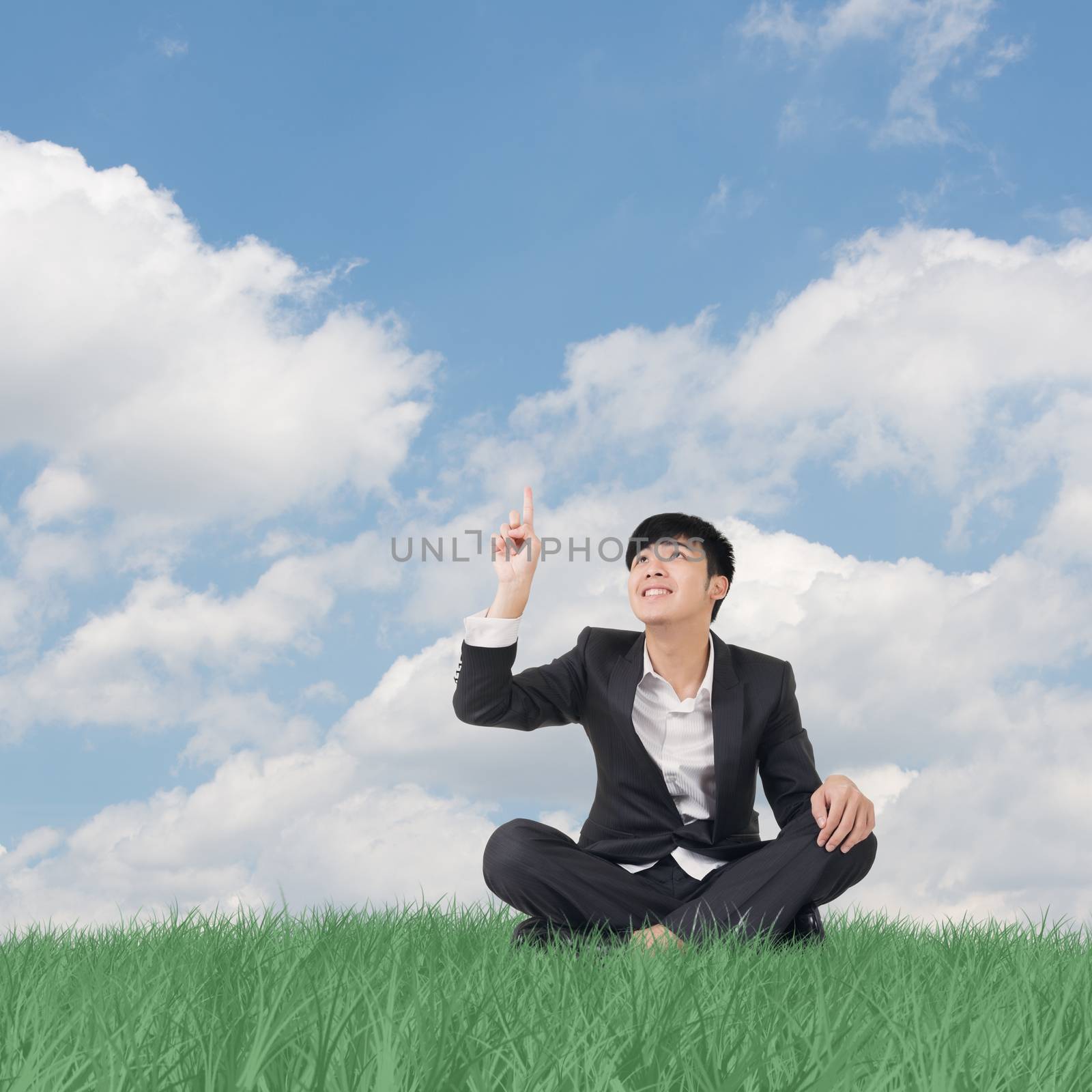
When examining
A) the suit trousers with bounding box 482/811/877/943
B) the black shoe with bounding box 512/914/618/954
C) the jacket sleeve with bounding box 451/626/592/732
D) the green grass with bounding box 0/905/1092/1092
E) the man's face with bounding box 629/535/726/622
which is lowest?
the green grass with bounding box 0/905/1092/1092

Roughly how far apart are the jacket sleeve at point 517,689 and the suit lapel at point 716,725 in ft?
0.64

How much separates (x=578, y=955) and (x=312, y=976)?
3.74 ft

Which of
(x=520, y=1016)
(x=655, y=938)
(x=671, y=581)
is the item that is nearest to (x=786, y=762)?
(x=671, y=581)

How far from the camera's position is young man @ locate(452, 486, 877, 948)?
4.27 meters

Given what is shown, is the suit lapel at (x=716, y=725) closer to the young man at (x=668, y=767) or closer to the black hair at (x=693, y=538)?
the young man at (x=668, y=767)

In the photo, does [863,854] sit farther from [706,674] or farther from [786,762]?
[706,674]

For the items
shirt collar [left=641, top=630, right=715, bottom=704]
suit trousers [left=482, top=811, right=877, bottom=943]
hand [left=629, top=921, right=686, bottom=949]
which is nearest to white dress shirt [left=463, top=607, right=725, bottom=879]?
shirt collar [left=641, top=630, right=715, bottom=704]

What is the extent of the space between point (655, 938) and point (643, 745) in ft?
2.76

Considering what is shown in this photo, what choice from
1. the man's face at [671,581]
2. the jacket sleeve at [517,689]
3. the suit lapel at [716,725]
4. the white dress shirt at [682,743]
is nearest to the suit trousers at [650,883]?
the white dress shirt at [682,743]

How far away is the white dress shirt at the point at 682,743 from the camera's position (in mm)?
4539

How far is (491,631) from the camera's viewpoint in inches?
168

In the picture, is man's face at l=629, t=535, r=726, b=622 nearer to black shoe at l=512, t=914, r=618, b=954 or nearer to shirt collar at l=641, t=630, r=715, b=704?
shirt collar at l=641, t=630, r=715, b=704

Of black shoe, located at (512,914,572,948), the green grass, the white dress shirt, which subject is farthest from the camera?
the white dress shirt

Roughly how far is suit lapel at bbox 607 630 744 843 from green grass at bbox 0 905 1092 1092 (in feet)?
2.24
